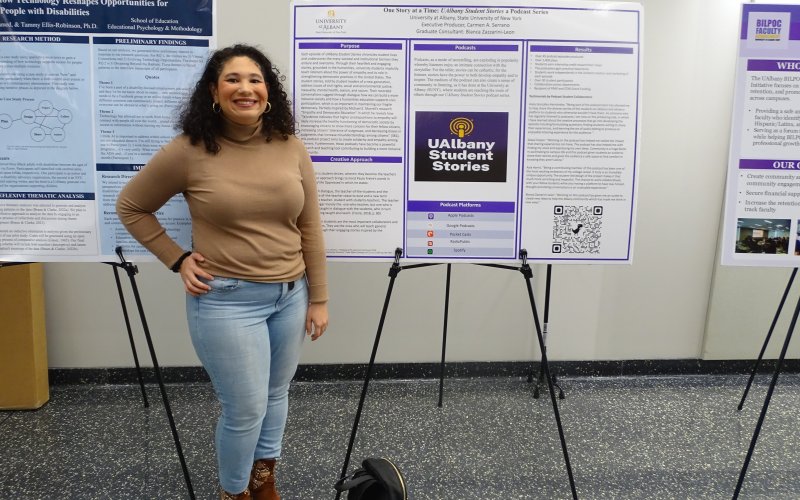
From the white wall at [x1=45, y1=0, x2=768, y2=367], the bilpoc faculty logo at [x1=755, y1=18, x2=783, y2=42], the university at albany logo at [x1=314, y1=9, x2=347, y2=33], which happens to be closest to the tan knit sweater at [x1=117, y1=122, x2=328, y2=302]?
the university at albany logo at [x1=314, y1=9, x2=347, y2=33]

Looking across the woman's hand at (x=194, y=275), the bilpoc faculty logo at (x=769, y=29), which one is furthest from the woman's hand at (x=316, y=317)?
the bilpoc faculty logo at (x=769, y=29)

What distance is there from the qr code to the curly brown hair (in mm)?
939

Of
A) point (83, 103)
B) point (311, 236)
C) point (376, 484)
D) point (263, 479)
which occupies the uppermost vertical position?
point (83, 103)

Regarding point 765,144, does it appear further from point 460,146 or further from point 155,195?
point 155,195

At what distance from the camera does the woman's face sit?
150cm

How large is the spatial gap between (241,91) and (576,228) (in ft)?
3.81

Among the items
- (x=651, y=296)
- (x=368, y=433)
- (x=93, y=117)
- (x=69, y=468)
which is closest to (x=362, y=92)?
(x=93, y=117)

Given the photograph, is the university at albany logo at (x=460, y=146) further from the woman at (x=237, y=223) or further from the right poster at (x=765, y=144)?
the right poster at (x=765, y=144)

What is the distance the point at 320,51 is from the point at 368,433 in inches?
62.3

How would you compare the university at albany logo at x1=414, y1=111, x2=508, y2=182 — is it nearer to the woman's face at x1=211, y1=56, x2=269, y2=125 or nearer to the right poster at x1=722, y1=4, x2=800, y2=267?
the woman's face at x1=211, y1=56, x2=269, y2=125

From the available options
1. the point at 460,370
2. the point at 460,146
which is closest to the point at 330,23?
the point at 460,146

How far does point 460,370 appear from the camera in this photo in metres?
2.99

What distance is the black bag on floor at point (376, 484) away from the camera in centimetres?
139

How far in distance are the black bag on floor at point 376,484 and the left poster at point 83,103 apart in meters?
1.02
